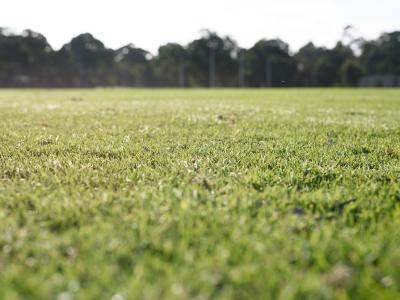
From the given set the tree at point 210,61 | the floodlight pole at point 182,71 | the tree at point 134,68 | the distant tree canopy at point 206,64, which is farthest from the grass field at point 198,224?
the tree at point 134,68

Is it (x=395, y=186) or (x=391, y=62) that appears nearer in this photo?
(x=395, y=186)

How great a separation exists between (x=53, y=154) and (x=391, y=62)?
323ft

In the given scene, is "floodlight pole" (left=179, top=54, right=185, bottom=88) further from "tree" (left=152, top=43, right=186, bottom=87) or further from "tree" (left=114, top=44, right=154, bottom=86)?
"tree" (left=114, top=44, right=154, bottom=86)

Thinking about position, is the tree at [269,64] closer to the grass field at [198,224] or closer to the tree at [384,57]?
the tree at [384,57]

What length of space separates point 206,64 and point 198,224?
349 ft

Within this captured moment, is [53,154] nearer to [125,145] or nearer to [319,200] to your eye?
[125,145]

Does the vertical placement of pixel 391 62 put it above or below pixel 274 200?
above

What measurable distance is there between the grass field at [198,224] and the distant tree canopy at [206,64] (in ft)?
282

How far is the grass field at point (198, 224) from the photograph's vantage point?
1.70 m

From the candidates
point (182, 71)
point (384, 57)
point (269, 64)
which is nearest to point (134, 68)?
point (182, 71)

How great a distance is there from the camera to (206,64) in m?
106

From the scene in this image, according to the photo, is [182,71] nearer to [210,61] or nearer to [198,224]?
[210,61]

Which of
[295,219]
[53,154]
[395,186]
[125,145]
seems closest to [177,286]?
[295,219]

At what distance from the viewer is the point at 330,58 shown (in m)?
92.3
